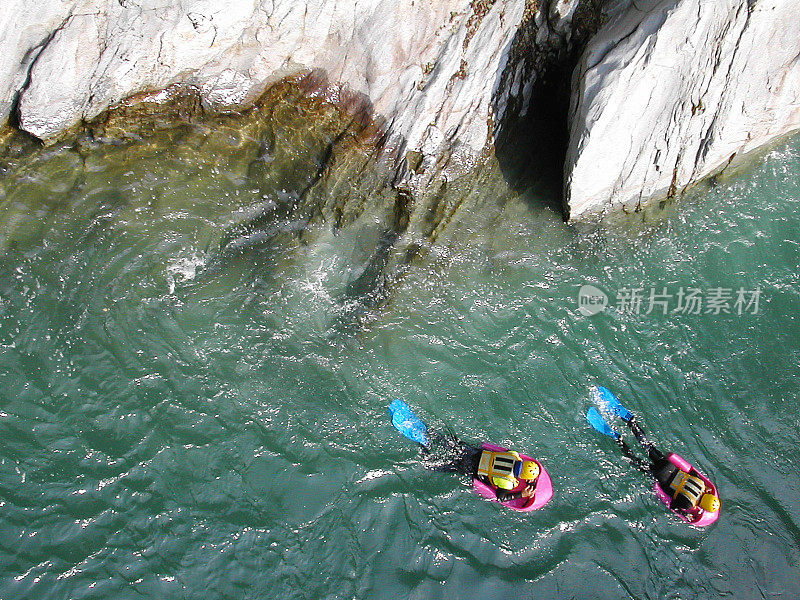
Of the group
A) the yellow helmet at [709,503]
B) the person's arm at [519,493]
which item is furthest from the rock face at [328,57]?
the yellow helmet at [709,503]

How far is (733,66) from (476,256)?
5323mm

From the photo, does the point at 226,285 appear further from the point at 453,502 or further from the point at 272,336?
→ the point at 453,502

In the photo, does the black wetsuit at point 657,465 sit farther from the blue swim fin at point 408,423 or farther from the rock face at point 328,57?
the rock face at point 328,57

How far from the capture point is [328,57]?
32.3 ft

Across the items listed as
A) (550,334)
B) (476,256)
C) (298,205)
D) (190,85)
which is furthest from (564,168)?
(190,85)

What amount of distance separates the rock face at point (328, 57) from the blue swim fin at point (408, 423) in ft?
14.7

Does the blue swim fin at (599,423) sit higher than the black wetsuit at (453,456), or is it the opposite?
the blue swim fin at (599,423)

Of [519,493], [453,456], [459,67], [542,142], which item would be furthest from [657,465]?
[459,67]

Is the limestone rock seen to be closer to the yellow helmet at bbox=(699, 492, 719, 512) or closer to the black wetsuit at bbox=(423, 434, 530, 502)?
the black wetsuit at bbox=(423, 434, 530, 502)

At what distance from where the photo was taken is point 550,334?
8.84 metres

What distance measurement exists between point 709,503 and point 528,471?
2589 millimetres

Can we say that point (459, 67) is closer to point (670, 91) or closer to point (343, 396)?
point (670, 91)

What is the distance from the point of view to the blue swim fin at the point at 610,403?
8320 mm

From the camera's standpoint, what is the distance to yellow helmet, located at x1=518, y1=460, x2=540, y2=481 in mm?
7242
